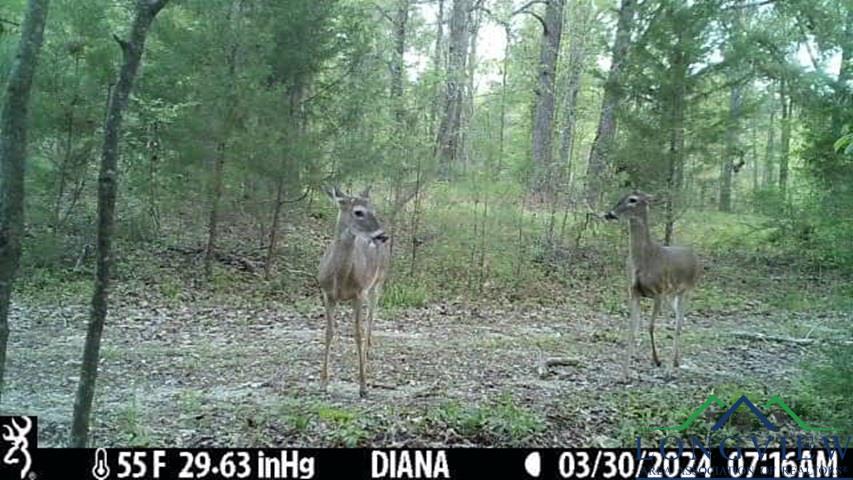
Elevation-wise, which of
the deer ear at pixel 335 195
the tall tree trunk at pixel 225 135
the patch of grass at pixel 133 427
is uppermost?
the tall tree trunk at pixel 225 135

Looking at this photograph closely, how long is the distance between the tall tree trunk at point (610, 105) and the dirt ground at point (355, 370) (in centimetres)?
280

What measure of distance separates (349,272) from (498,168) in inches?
267

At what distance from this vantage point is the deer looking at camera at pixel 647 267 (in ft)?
26.5

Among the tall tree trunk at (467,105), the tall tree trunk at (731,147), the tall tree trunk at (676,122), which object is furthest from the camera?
the tall tree trunk at (467,105)

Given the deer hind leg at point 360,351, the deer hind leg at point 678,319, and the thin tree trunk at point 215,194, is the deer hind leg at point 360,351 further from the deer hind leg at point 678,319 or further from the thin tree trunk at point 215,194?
the thin tree trunk at point 215,194

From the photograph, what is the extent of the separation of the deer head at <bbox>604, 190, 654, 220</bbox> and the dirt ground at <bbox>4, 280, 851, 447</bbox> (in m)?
1.66

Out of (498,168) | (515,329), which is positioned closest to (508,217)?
(498,168)

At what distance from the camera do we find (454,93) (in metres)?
16.8

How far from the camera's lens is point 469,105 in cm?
1684

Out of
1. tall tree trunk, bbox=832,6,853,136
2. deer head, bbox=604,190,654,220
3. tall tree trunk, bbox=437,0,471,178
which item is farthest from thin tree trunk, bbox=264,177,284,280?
tall tree trunk, bbox=832,6,853,136

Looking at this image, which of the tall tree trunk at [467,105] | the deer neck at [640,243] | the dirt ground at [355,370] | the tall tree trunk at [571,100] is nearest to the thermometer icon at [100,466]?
the dirt ground at [355,370]

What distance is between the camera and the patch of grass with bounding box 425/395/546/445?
18.5ft

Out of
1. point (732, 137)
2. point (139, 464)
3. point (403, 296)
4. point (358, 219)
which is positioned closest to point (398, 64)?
point (403, 296)

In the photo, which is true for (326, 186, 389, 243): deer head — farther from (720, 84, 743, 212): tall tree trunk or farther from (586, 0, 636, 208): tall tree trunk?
(720, 84, 743, 212): tall tree trunk
